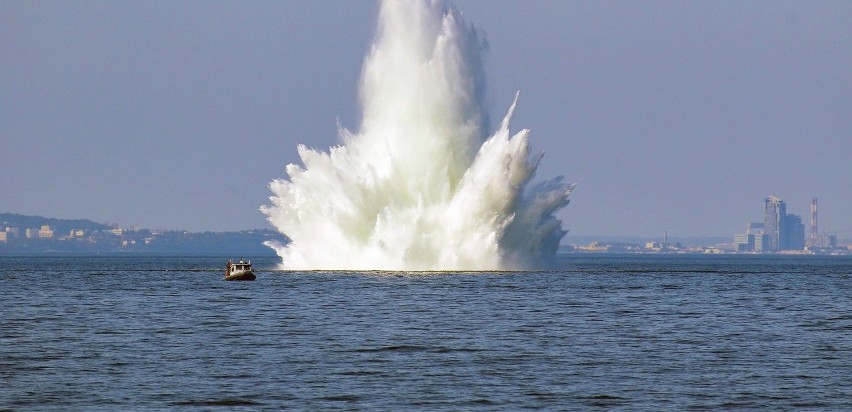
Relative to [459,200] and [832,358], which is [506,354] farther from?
[459,200]

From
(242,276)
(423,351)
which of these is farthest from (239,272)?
(423,351)

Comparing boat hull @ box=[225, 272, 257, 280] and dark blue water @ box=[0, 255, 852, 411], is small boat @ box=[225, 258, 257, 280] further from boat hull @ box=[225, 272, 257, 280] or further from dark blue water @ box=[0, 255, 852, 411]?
dark blue water @ box=[0, 255, 852, 411]

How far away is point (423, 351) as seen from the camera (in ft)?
147

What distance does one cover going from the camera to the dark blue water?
→ 34062 millimetres

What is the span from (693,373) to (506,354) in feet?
23.9

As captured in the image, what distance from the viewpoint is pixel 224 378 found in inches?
1471

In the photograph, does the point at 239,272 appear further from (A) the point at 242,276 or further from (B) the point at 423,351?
(B) the point at 423,351

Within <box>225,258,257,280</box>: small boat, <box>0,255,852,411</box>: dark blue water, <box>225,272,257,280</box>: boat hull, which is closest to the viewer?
<box>0,255,852,411</box>: dark blue water

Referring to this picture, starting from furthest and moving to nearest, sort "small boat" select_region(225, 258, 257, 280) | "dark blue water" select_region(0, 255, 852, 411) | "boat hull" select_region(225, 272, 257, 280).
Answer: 1. "small boat" select_region(225, 258, 257, 280)
2. "boat hull" select_region(225, 272, 257, 280)
3. "dark blue water" select_region(0, 255, 852, 411)

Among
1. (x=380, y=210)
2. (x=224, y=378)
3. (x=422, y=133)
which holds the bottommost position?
(x=224, y=378)

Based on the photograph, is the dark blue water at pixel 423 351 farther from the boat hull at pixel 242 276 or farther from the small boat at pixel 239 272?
the small boat at pixel 239 272

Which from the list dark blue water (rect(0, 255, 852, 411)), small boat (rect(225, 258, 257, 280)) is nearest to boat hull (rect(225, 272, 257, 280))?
small boat (rect(225, 258, 257, 280))

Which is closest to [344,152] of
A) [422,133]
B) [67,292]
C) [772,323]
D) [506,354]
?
[422,133]

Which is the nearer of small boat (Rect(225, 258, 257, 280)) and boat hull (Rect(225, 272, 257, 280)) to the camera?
boat hull (Rect(225, 272, 257, 280))
